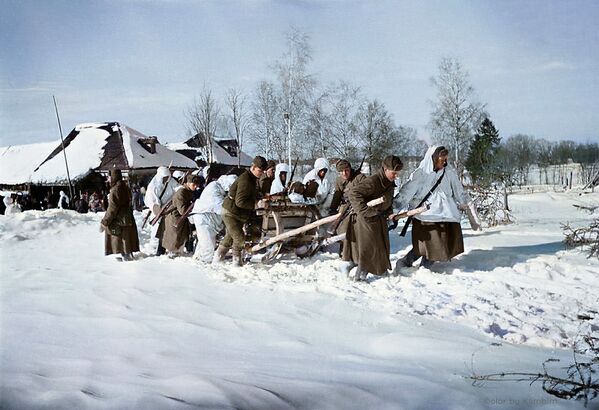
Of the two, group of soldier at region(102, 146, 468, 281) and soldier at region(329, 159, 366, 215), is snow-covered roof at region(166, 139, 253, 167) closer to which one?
group of soldier at region(102, 146, 468, 281)

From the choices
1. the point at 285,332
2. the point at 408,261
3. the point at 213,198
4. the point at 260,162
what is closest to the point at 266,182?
the point at 213,198

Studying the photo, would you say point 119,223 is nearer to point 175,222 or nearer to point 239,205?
point 175,222

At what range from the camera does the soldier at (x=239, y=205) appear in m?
6.20

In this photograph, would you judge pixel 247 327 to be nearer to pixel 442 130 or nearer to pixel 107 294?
pixel 107 294

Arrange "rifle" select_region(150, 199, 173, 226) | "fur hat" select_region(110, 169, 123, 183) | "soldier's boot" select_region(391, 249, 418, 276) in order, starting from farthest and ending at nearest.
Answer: "rifle" select_region(150, 199, 173, 226), "fur hat" select_region(110, 169, 123, 183), "soldier's boot" select_region(391, 249, 418, 276)

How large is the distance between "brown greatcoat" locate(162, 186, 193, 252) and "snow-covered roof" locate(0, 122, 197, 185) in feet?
51.8

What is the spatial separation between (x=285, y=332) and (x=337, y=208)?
3.91 metres

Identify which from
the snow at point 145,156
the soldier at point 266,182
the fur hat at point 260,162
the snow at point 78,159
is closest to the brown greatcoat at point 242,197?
the fur hat at point 260,162

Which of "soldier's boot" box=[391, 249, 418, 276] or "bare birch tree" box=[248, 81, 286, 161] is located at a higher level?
"bare birch tree" box=[248, 81, 286, 161]

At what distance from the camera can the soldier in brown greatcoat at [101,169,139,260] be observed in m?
7.26

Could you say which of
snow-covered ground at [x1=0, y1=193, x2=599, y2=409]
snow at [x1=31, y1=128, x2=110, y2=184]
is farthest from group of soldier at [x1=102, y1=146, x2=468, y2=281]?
snow at [x1=31, y1=128, x2=110, y2=184]

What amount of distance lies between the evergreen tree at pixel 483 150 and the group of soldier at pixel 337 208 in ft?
30.6

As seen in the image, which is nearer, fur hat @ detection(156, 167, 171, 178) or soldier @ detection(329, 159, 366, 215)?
soldier @ detection(329, 159, 366, 215)

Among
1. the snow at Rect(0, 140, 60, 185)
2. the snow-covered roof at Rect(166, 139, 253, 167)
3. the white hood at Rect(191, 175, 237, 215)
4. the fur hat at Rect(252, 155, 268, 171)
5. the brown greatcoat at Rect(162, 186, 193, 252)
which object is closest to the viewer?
the fur hat at Rect(252, 155, 268, 171)
